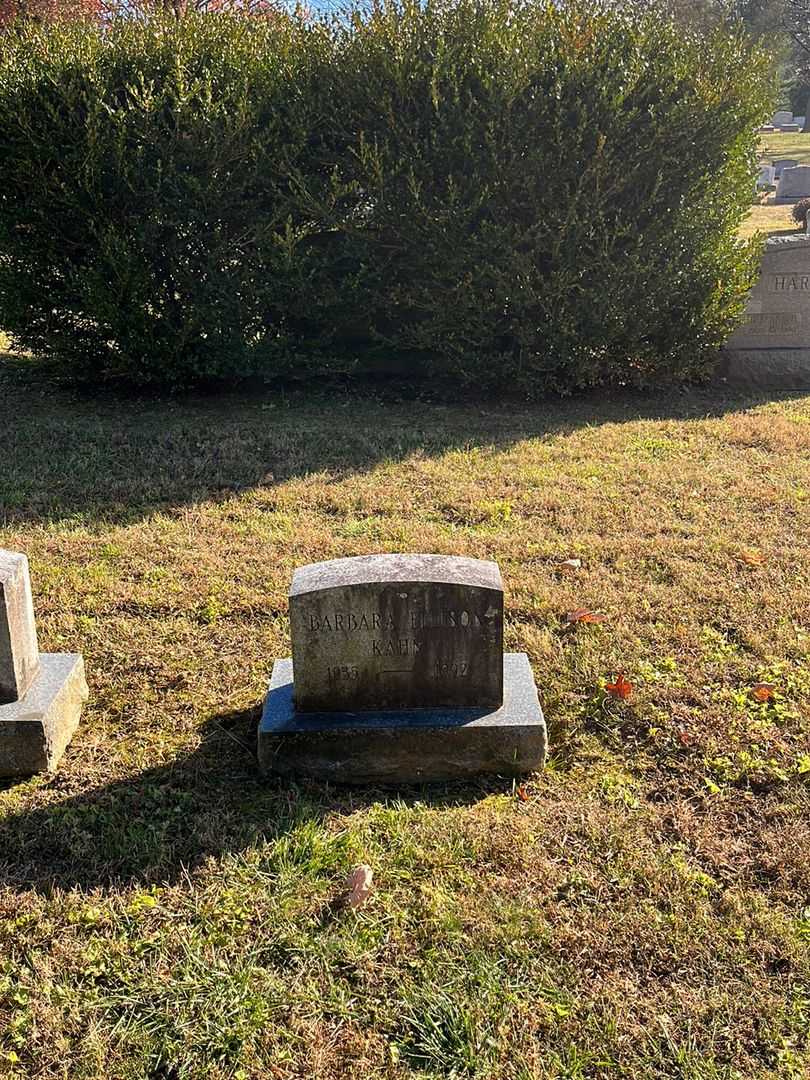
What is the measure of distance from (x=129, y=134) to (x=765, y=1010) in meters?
7.88

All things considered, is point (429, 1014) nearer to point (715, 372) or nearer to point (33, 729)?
point (33, 729)

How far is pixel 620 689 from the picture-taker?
3869 mm

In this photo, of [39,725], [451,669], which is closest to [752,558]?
[451,669]

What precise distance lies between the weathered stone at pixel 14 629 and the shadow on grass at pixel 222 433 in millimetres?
2355

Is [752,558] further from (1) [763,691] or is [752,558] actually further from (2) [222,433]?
(2) [222,433]

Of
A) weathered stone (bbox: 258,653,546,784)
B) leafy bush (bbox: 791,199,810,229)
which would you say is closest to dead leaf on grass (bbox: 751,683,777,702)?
weathered stone (bbox: 258,653,546,784)

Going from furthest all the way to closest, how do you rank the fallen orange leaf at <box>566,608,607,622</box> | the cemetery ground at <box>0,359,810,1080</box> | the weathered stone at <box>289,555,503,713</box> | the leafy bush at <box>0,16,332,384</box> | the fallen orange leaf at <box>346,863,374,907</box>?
the leafy bush at <box>0,16,332,384</box> → the fallen orange leaf at <box>566,608,607,622</box> → the weathered stone at <box>289,555,503,713</box> → the fallen orange leaf at <box>346,863,374,907</box> → the cemetery ground at <box>0,359,810,1080</box>

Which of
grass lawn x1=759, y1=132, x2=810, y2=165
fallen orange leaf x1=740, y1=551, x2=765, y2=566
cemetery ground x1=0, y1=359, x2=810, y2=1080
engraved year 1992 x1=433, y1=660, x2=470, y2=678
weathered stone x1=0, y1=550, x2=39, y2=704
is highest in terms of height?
grass lawn x1=759, y1=132, x2=810, y2=165

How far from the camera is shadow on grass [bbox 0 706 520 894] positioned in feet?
9.69

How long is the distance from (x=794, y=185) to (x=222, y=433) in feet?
79.1

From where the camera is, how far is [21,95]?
7.79m

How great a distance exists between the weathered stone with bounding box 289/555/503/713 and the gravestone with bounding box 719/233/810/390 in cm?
705

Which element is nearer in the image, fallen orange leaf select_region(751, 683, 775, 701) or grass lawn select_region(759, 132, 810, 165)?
fallen orange leaf select_region(751, 683, 775, 701)

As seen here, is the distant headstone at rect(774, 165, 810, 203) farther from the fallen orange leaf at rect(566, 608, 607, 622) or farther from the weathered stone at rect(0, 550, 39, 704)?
the weathered stone at rect(0, 550, 39, 704)
